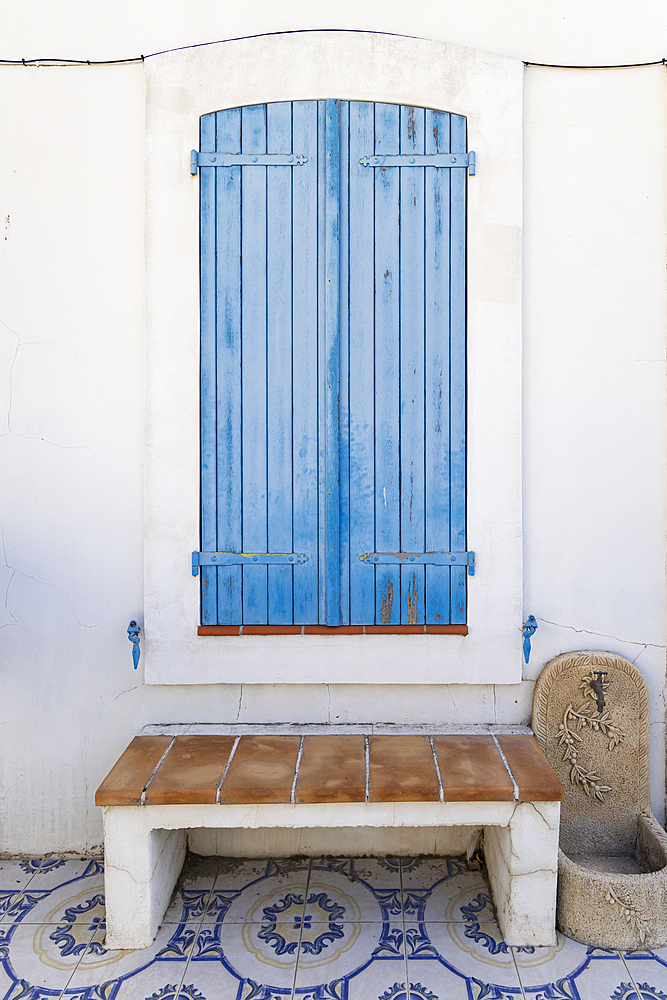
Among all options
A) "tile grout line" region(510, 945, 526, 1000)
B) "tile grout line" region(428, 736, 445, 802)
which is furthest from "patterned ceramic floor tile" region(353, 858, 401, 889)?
"tile grout line" region(428, 736, 445, 802)

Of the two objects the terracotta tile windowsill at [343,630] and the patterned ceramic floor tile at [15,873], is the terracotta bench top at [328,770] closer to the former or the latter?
the terracotta tile windowsill at [343,630]

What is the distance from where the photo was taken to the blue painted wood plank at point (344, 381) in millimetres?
2594

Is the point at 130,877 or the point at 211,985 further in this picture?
the point at 130,877

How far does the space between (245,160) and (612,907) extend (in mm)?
2994

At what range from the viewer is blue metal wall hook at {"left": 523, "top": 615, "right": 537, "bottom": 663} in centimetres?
265

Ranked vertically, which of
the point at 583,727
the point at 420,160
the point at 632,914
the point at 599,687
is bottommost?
the point at 632,914

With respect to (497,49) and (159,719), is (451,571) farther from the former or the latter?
(497,49)

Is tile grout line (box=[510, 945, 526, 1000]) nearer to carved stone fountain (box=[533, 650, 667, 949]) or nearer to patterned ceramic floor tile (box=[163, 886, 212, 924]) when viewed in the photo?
carved stone fountain (box=[533, 650, 667, 949])

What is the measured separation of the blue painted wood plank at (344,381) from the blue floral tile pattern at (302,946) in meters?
1.06

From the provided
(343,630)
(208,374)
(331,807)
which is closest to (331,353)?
(208,374)

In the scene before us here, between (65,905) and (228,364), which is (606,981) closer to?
(65,905)

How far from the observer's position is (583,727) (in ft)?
8.77

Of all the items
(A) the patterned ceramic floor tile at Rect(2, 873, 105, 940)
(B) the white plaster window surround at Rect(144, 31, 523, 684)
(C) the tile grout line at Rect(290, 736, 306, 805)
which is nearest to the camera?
(C) the tile grout line at Rect(290, 736, 306, 805)

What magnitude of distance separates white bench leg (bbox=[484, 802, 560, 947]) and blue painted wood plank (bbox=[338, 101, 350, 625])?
94 cm
